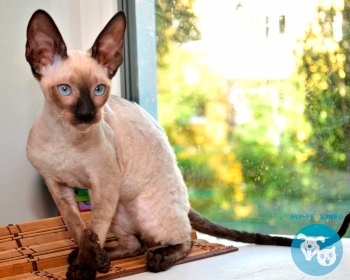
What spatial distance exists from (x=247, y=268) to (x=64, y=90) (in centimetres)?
90

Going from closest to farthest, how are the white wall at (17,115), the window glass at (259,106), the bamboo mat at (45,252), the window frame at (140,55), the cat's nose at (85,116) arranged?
the cat's nose at (85,116), the bamboo mat at (45,252), the white wall at (17,115), the window glass at (259,106), the window frame at (140,55)

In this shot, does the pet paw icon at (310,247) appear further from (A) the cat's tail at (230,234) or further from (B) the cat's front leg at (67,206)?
(B) the cat's front leg at (67,206)

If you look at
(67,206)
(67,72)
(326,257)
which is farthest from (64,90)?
(326,257)

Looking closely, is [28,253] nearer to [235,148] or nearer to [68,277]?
[68,277]

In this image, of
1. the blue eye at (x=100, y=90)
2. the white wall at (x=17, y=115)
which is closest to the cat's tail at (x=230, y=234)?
the blue eye at (x=100, y=90)

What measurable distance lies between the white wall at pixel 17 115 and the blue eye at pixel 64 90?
3.05ft

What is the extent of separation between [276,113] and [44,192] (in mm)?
1217

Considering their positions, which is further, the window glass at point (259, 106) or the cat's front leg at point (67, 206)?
the window glass at point (259, 106)

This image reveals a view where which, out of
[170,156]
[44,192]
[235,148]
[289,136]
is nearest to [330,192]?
[289,136]

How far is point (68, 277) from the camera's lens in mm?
1756

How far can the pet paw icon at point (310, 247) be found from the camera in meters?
2.10

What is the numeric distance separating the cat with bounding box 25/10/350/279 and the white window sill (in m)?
0.06

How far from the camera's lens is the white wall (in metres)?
2.51

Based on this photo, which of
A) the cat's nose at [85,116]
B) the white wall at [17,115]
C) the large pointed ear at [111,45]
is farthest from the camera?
the white wall at [17,115]
